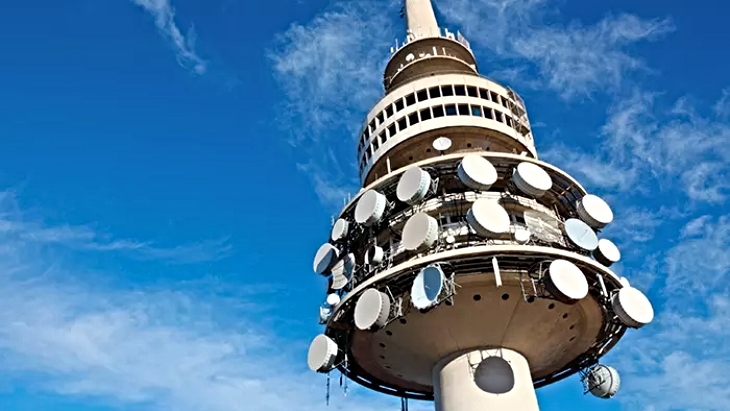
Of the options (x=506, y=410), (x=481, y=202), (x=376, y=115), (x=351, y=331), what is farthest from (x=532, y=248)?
(x=376, y=115)

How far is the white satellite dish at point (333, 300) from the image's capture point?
27.4m

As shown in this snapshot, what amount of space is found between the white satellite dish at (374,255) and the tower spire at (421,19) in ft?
57.0

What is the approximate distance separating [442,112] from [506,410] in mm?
14281

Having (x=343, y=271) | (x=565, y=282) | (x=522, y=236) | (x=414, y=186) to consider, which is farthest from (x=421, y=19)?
(x=565, y=282)

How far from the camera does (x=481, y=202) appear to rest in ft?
78.2

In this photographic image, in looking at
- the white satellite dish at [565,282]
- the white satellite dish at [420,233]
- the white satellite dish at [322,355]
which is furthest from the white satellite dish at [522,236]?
the white satellite dish at [322,355]

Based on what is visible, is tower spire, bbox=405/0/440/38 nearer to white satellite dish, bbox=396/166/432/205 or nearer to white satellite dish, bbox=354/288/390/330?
white satellite dish, bbox=396/166/432/205

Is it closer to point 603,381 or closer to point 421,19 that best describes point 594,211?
point 603,381

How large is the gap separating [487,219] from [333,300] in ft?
27.0

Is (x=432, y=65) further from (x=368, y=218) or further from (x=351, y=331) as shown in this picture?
(x=351, y=331)

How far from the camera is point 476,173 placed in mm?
24719

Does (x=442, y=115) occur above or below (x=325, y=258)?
above

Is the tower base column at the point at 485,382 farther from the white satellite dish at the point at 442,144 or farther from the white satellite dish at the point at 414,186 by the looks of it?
the white satellite dish at the point at 442,144

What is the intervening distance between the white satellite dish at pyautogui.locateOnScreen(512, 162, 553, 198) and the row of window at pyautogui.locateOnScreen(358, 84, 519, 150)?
262 inches
